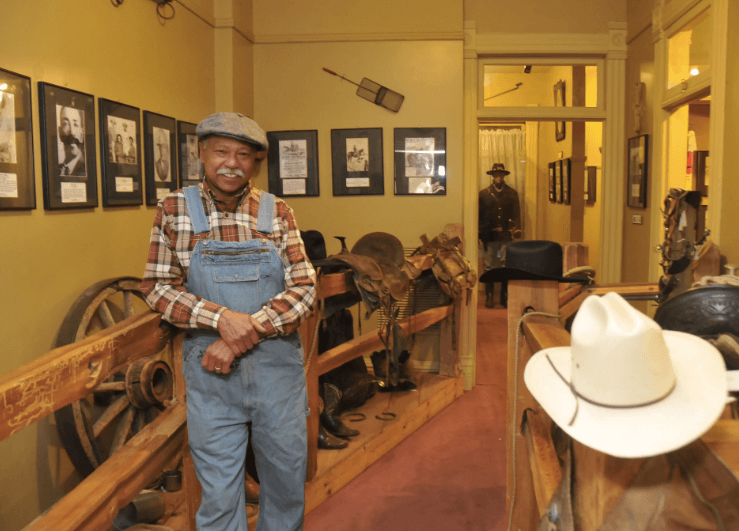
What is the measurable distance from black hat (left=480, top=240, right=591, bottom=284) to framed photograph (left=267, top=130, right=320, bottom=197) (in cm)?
351

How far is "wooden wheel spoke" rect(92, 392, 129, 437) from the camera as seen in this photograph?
2.97 meters

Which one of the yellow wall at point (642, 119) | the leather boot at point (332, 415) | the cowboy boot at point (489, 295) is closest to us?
the leather boot at point (332, 415)

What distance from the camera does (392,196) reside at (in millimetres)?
5262

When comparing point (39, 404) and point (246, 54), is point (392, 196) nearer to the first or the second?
point (246, 54)

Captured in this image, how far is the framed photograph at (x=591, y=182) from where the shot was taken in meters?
7.58

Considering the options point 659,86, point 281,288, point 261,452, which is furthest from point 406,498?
point 659,86

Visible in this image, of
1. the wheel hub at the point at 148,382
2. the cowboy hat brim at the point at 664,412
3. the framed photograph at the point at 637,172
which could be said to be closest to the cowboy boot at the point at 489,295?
the framed photograph at the point at 637,172

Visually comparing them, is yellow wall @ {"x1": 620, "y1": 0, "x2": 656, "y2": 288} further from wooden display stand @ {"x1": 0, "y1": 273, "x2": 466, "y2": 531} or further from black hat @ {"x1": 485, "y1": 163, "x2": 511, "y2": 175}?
black hat @ {"x1": 485, "y1": 163, "x2": 511, "y2": 175}

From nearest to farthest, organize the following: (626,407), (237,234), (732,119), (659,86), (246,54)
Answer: (626,407), (237,234), (732,119), (659,86), (246,54)

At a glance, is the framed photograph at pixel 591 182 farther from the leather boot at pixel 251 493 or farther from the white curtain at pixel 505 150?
the leather boot at pixel 251 493

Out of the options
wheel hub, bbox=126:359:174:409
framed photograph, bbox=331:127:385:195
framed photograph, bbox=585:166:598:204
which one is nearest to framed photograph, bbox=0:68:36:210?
wheel hub, bbox=126:359:174:409

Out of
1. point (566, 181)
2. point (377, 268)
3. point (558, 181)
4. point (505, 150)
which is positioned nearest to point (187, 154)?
point (377, 268)

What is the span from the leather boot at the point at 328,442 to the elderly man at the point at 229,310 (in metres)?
1.41

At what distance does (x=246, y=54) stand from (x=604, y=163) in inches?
126
